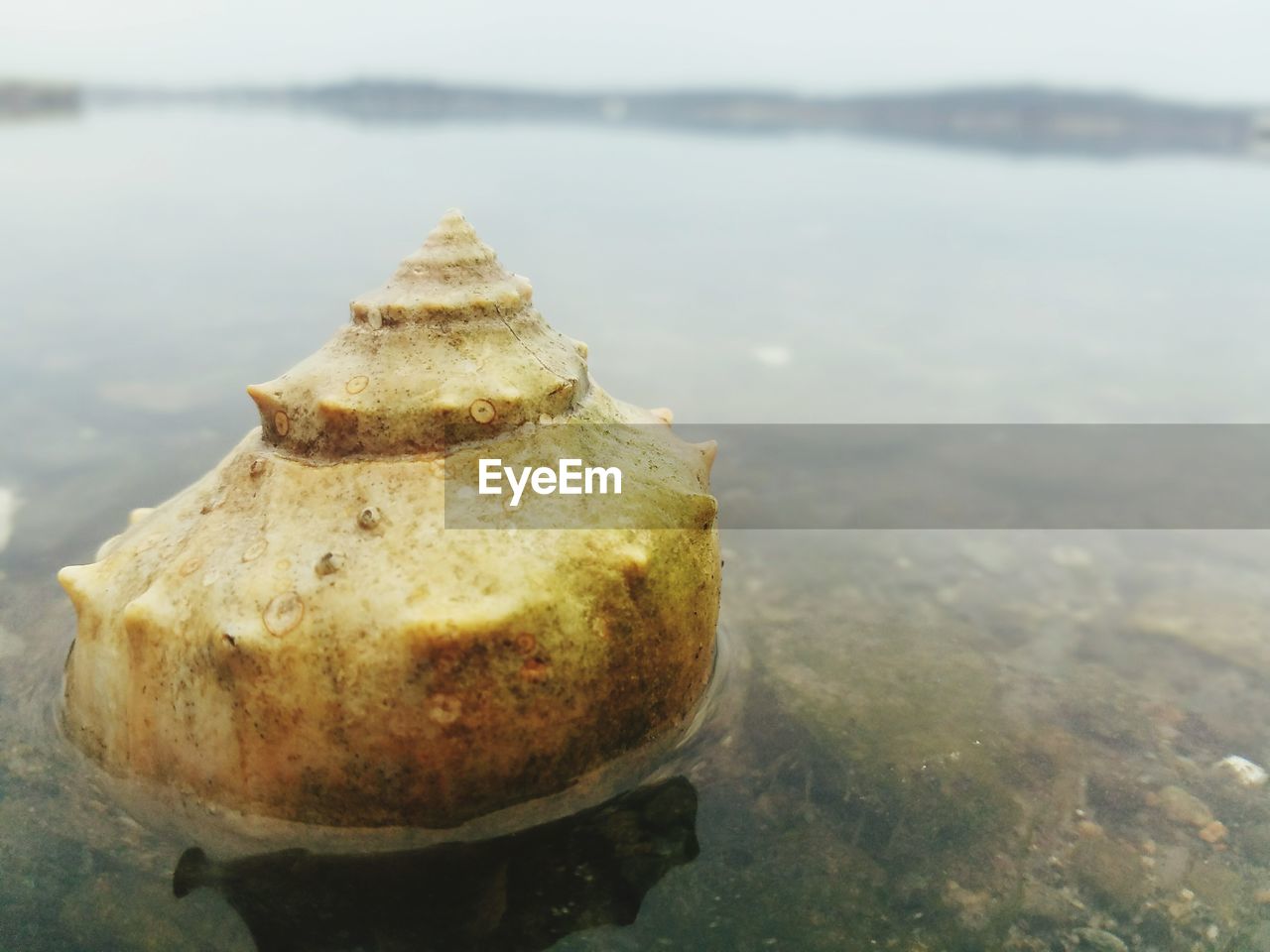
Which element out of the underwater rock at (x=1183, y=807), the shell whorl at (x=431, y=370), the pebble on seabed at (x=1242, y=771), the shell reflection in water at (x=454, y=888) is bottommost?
the shell reflection in water at (x=454, y=888)

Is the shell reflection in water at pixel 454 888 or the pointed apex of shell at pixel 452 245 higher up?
the pointed apex of shell at pixel 452 245

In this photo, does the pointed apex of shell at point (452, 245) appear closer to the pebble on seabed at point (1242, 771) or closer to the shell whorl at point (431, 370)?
the shell whorl at point (431, 370)

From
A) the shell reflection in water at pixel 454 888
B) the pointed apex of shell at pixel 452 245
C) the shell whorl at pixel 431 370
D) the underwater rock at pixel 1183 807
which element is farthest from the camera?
the pointed apex of shell at pixel 452 245

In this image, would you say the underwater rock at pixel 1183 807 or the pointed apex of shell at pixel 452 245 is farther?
the pointed apex of shell at pixel 452 245

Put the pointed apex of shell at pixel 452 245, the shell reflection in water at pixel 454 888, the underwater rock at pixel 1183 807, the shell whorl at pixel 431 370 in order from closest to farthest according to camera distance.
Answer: the shell reflection in water at pixel 454 888
the shell whorl at pixel 431 370
the underwater rock at pixel 1183 807
the pointed apex of shell at pixel 452 245

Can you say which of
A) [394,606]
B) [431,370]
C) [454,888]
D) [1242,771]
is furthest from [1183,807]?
[431,370]

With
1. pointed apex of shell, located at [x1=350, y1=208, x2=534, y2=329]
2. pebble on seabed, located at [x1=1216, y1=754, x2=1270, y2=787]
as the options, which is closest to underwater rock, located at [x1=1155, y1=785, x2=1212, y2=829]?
pebble on seabed, located at [x1=1216, y1=754, x2=1270, y2=787]

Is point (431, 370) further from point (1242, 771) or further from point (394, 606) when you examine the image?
point (1242, 771)

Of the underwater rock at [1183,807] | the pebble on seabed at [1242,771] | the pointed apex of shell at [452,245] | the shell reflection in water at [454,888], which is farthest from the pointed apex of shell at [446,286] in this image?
the pebble on seabed at [1242,771]
